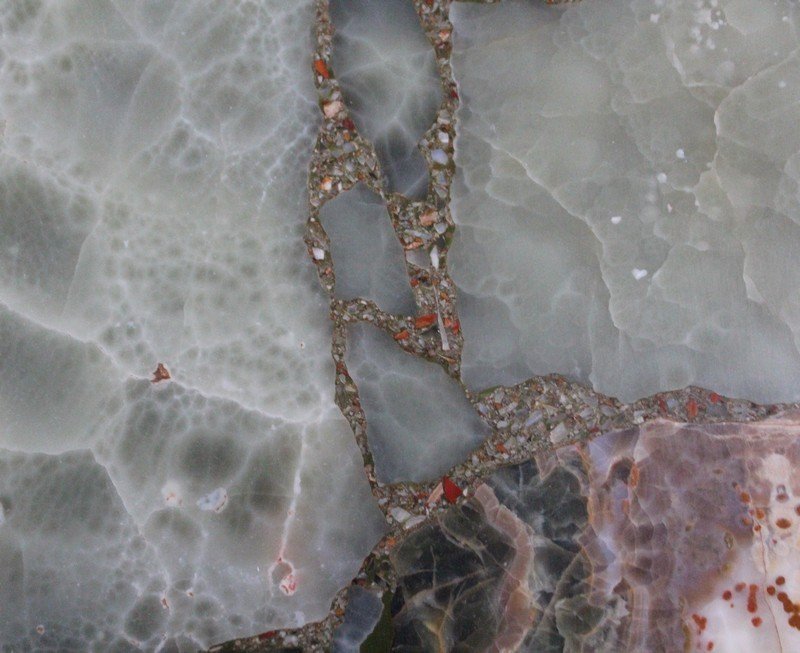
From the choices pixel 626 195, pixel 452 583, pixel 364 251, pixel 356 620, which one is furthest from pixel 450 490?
pixel 626 195

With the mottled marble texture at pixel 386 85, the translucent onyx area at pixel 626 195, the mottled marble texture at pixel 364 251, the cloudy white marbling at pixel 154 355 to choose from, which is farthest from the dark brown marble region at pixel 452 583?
the mottled marble texture at pixel 386 85

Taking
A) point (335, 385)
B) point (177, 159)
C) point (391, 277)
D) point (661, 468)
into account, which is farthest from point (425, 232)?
point (661, 468)

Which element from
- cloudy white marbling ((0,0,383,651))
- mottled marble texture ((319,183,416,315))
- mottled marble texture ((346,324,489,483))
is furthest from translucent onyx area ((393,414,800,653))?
mottled marble texture ((319,183,416,315))

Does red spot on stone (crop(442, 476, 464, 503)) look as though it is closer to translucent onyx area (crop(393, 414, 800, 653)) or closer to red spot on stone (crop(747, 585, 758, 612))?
translucent onyx area (crop(393, 414, 800, 653))

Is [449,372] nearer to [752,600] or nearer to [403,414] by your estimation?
[403,414]

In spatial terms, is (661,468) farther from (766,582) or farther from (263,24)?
(263,24)
